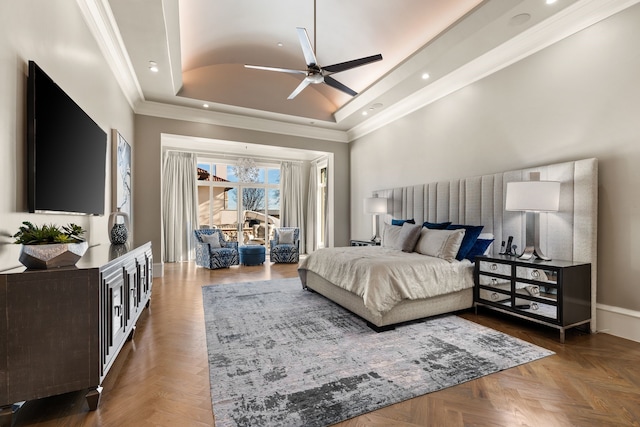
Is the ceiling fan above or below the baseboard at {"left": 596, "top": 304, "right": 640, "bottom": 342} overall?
above

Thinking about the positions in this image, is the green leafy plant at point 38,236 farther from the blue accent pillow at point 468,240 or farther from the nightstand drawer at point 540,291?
the nightstand drawer at point 540,291

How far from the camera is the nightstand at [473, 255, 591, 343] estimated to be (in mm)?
2543

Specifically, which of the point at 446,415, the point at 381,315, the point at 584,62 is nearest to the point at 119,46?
the point at 381,315

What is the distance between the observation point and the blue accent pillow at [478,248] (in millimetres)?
3449

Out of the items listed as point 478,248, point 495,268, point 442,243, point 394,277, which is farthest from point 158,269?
point 495,268

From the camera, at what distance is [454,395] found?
176 centimetres

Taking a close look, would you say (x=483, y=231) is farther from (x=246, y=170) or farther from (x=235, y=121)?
(x=246, y=170)

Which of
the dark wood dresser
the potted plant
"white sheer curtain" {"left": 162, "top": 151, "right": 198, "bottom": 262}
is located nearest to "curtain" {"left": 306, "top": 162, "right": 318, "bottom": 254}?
"white sheer curtain" {"left": 162, "top": 151, "right": 198, "bottom": 262}

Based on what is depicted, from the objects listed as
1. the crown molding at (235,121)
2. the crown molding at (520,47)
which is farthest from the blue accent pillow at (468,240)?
the crown molding at (235,121)

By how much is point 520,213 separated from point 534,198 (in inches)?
25.2

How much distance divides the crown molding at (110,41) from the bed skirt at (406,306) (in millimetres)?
3640

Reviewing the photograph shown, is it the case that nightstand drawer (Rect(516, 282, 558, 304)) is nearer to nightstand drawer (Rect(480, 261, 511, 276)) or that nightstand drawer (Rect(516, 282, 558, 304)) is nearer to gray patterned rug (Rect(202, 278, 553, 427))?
nightstand drawer (Rect(480, 261, 511, 276))

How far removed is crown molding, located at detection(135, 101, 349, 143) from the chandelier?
7.19ft

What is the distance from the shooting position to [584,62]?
9.43 feet
